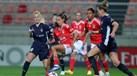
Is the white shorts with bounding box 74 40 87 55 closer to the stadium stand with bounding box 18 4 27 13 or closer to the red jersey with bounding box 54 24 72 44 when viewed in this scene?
the red jersey with bounding box 54 24 72 44

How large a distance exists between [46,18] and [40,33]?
11.8m

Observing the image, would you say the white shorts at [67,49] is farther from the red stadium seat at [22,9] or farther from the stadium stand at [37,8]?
the red stadium seat at [22,9]

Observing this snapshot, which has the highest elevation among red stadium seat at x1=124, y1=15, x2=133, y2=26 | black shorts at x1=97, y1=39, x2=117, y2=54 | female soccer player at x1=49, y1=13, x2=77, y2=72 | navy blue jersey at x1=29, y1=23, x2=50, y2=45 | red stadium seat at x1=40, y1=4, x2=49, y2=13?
navy blue jersey at x1=29, y1=23, x2=50, y2=45

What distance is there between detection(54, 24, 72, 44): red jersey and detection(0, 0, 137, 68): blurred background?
6.88m

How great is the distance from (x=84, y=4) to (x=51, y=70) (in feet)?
39.9

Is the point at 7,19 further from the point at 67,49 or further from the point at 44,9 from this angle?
the point at 67,49

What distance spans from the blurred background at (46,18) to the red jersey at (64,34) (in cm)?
688

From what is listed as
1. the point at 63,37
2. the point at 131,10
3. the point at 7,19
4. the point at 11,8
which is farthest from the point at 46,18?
the point at 63,37

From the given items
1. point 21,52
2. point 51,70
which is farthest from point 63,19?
point 21,52

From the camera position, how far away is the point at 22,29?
86.6 feet

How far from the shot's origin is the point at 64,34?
17.9 meters

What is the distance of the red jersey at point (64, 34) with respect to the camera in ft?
57.6

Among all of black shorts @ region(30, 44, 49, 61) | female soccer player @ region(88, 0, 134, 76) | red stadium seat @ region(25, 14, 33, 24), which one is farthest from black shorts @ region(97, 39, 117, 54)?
red stadium seat @ region(25, 14, 33, 24)

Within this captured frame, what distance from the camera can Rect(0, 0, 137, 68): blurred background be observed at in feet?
82.2
